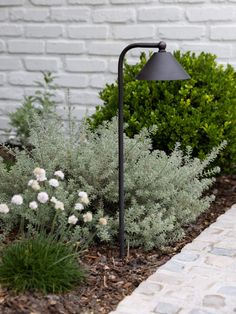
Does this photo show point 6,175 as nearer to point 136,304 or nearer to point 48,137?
point 48,137

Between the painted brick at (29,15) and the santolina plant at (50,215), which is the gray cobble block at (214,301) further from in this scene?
the painted brick at (29,15)

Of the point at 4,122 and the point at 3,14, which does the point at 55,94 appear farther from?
the point at 3,14

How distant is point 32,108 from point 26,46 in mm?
760

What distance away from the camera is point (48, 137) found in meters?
3.89

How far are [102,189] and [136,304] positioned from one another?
0.90 metres

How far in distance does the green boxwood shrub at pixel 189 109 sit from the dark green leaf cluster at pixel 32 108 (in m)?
0.97

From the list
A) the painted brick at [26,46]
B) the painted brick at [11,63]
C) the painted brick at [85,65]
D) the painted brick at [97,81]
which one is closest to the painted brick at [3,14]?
the painted brick at [26,46]

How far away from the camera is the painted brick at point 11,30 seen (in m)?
5.85

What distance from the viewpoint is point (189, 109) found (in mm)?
4359

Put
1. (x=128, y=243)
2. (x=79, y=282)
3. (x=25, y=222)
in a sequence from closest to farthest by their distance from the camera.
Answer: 1. (x=79, y=282)
2. (x=128, y=243)
3. (x=25, y=222)

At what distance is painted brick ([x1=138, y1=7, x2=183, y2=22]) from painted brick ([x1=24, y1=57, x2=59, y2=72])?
907 mm

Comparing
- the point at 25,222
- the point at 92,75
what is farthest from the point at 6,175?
the point at 92,75

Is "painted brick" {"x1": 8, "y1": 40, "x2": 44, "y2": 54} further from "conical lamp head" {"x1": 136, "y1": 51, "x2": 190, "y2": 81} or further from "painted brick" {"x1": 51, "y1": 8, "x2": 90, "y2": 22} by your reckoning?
"conical lamp head" {"x1": 136, "y1": 51, "x2": 190, "y2": 81}

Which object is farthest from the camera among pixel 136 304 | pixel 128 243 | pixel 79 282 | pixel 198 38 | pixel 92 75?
pixel 92 75
